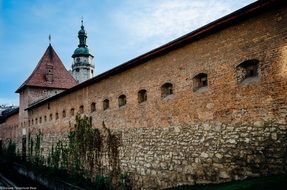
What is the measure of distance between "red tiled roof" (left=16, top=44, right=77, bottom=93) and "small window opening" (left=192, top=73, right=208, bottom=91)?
1969 centimetres

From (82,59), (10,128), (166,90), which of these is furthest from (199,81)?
(82,59)

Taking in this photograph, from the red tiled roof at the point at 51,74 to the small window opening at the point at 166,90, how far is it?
18.3 metres


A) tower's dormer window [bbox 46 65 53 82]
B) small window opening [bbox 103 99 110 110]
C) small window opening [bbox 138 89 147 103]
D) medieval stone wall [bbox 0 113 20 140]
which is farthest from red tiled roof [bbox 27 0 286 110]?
medieval stone wall [bbox 0 113 20 140]

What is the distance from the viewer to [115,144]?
11656 mm

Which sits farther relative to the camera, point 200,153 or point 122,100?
point 122,100

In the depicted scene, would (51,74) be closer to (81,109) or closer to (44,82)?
(44,82)

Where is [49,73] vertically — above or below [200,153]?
above

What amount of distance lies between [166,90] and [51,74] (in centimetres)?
1904

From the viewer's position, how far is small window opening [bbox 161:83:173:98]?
935 centimetres

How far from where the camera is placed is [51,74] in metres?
26.2

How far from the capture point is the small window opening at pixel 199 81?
8.16 m

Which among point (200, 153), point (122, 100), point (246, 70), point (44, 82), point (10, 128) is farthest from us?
point (10, 128)

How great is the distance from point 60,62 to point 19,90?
14.9ft

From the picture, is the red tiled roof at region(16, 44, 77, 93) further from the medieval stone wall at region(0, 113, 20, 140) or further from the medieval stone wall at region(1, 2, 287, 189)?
the medieval stone wall at region(1, 2, 287, 189)
